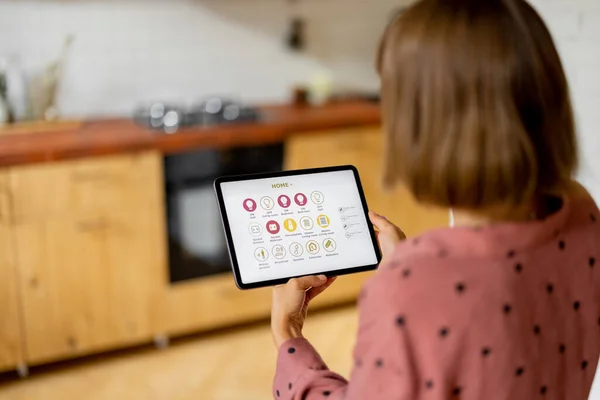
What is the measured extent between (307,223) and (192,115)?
5.41 feet

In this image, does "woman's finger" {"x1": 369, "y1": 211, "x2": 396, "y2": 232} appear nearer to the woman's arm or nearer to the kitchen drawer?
the woman's arm

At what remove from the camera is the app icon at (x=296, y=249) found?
122 cm

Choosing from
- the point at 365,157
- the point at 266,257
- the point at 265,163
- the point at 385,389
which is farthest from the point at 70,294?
the point at 385,389

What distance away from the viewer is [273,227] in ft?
4.05

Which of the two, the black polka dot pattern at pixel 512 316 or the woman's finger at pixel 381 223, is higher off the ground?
the black polka dot pattern at pixel 512 316

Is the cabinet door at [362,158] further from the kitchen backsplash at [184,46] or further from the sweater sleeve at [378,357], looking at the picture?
the sweater sleeve at [378,357]

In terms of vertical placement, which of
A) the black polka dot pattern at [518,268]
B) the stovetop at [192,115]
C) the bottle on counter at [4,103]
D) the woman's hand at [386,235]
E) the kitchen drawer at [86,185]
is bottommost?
the kitchen drawer at [86,185]

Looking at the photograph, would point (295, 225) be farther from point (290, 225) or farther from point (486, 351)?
point (486, 351)

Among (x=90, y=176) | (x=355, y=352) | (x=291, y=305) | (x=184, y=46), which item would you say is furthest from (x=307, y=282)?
(x=184, y=46)

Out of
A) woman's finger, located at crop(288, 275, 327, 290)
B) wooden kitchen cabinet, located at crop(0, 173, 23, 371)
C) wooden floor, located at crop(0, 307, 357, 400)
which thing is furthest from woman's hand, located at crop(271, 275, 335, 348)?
wooden kitchen cabinet, located at crop(0, 173, 23, 371)

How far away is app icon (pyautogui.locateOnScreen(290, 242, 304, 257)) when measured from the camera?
1.22 meters

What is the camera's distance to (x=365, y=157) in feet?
9.95

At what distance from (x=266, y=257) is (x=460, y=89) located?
0.54m

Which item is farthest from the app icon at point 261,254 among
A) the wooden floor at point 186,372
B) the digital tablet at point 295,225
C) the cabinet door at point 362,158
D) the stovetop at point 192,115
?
the cabinet door at point 362,158
